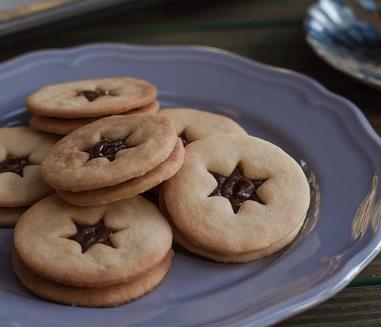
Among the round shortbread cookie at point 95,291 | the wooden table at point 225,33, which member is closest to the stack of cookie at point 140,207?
the round shortbread cookie at point 95,291

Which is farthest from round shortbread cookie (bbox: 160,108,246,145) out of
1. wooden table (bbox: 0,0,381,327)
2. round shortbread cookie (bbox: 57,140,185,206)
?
wooden table (bbox: 0,0,381,327)

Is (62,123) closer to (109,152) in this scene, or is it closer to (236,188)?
(109,152)

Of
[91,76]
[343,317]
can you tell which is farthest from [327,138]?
[91,76]

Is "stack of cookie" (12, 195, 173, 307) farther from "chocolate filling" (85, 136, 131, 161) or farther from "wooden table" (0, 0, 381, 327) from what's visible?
"wooden table" (0, 0, 381, 327)

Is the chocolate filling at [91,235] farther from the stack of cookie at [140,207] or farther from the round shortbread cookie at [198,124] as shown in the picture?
the round shortbread cookie at [198,124]

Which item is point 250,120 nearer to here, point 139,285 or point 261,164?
point 261,164

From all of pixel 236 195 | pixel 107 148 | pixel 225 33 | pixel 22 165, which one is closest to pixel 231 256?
pixel 236 195
